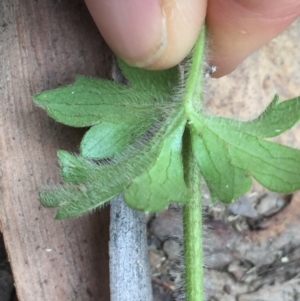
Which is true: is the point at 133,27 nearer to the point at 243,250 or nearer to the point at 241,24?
the point at 241,24

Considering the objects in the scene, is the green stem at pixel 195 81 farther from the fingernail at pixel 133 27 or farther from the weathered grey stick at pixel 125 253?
the weathered grey stick at pixel 125 253

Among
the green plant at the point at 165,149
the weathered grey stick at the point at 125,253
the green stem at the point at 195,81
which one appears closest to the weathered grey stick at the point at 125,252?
the weathered grey stick at the point at 125,253

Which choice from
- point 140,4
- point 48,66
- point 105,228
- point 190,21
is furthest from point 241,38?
point 105,228

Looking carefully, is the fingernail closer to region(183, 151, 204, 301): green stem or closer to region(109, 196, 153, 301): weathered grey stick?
region(183, 151, 204, 301): green stem

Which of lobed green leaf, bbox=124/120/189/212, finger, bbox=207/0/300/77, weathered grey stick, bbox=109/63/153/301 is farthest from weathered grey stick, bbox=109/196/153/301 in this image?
finger, bbox=207/0/300/77

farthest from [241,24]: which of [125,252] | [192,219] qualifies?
[125,252]
